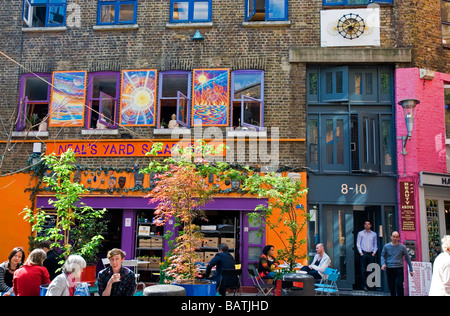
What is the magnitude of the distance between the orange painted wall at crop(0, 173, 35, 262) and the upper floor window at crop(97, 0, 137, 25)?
18.7ft

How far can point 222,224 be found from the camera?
1355 centimetres

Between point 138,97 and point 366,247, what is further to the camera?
point 138,97

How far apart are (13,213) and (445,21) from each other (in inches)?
590

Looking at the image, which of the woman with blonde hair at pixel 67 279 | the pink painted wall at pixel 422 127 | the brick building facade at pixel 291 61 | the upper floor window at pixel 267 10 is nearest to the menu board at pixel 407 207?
the pink painted wall at pixel 422 127

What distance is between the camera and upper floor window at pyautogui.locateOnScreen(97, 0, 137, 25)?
48.0ft

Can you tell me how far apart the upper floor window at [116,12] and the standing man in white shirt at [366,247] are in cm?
988

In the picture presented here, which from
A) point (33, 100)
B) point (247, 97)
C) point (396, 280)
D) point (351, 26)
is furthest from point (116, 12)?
point (396, 280)

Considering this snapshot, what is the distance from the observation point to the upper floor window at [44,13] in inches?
586

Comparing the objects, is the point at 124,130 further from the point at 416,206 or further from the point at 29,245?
the point at 416,206

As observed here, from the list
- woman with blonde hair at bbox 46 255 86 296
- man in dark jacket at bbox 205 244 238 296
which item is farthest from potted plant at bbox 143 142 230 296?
woman with blonde hair at bbox 46 255 86 296

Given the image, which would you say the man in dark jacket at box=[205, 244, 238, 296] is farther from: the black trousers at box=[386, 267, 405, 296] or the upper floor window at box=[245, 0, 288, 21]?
the upper floor window at box=[245, 0, 288, 21]

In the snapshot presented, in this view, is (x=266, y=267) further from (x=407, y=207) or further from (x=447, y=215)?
(x=447, y=215)

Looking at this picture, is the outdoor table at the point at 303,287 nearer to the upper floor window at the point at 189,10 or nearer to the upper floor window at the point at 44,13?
the upper floor window at the point at 189,10

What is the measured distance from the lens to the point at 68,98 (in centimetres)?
1439
